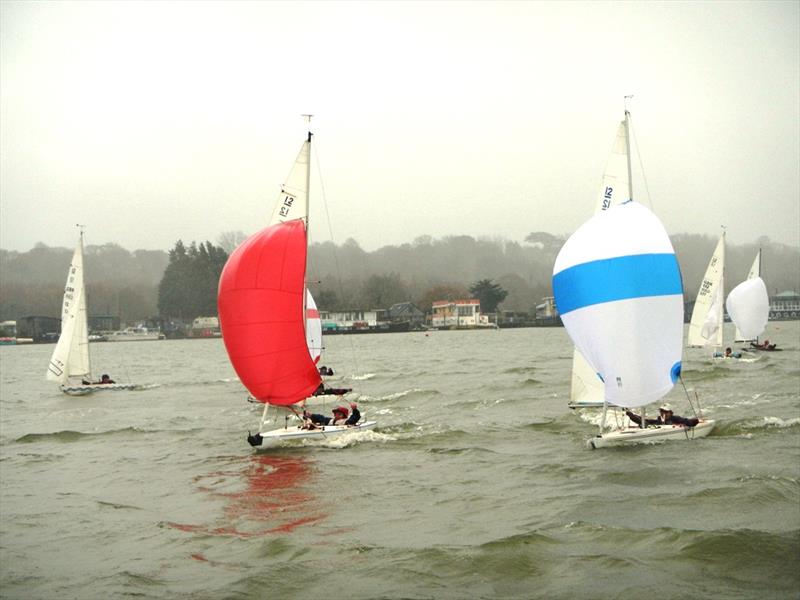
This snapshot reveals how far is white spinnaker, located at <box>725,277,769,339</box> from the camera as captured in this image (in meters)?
50.8

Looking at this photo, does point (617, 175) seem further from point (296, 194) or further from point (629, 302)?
point (296, 194)

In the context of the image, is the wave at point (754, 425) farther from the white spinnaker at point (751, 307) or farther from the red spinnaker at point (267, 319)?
the white spinnaker at point (751, 307)

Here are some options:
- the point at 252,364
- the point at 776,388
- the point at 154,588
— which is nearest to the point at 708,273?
the point at 776,388

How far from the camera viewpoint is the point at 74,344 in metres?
38.7

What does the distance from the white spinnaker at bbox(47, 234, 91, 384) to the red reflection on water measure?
21.9m

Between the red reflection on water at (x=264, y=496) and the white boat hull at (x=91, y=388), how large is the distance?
21.4m

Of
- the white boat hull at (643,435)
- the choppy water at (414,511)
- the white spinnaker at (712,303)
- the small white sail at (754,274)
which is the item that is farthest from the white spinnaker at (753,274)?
the white boat hull at (643,435)

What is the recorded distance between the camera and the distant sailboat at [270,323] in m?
19.5

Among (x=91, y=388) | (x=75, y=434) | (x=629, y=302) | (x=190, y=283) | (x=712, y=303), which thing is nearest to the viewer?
(x=629, y=302)

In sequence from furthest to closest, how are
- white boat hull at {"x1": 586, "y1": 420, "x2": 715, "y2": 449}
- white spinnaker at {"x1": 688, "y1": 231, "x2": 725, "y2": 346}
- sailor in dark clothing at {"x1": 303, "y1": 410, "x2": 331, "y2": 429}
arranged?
white spinnaker at {"x1": 688, "y1": 231, "x2": 725, "y2": 346} → sailor in dark clothing at {"x1": 303, "y1": 410, "x2": 331, "y2": 429} → white boat hull at {"x1": 586, "y1": 420, "x2": 715, "y2": 449}

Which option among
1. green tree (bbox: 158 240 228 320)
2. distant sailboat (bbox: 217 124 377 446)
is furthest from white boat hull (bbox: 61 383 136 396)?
green tree (bbox: 158 240 228 320)

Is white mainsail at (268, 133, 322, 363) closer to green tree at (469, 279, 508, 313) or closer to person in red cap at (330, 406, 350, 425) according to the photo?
person in red cap at (330, 406, 350, 425)

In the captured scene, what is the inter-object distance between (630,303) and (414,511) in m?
5.58

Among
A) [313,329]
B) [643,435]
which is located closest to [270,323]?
[643,435]
